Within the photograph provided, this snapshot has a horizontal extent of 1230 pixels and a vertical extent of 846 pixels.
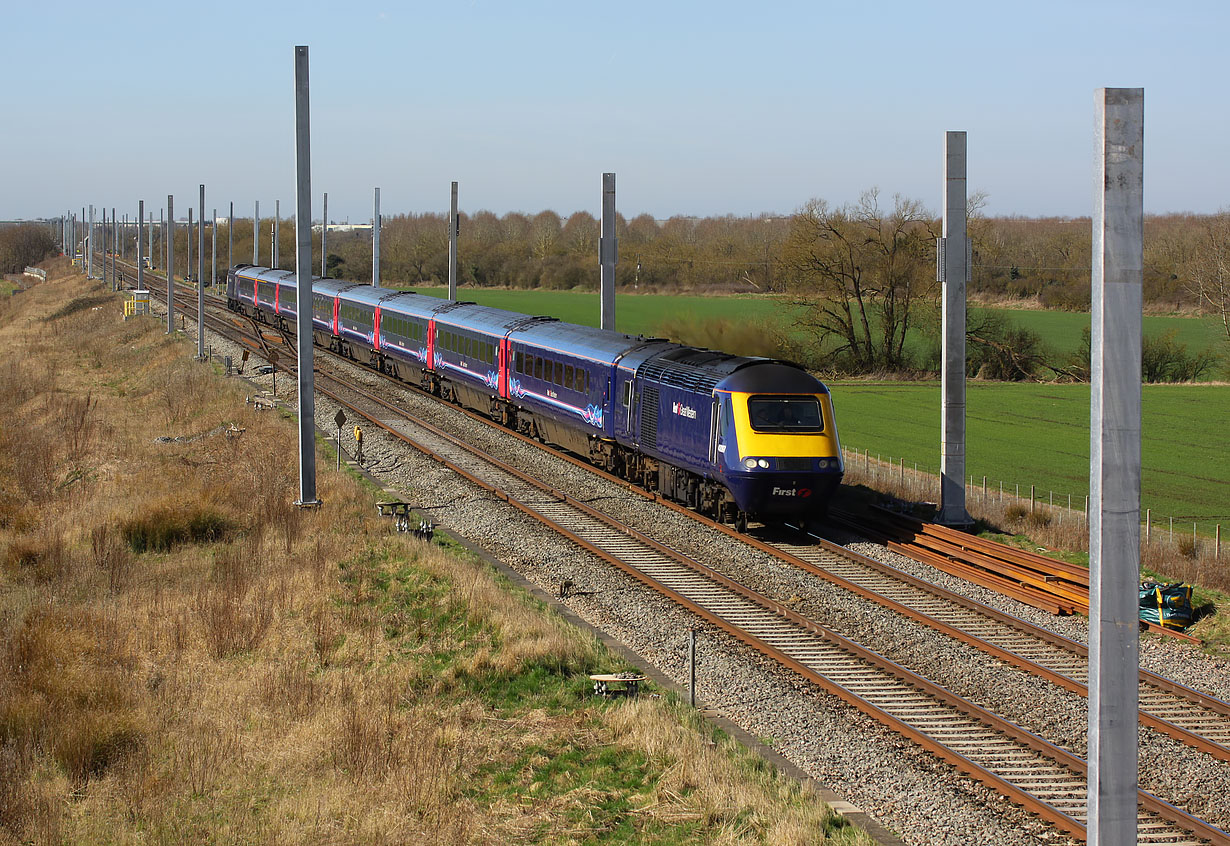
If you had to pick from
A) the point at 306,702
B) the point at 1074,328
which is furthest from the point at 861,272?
the point at 306,702

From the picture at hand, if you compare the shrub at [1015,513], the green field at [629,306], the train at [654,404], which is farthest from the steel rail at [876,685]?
the green field at [629,306]

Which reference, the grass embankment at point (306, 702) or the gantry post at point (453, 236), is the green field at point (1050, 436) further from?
the grass embankment at point (306, 702)

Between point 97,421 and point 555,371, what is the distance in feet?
54.7

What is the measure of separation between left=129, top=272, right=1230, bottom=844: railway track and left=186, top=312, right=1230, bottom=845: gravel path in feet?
0.70

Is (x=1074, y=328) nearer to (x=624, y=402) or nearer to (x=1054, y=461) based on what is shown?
(x=1054, y=461)

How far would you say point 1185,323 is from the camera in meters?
76.5

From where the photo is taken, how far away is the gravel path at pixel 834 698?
10.4m

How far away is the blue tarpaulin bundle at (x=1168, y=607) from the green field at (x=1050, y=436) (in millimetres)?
10808

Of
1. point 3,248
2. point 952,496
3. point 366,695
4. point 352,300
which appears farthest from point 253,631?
point 3,248

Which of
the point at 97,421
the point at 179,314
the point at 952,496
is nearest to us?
the point at 952,496

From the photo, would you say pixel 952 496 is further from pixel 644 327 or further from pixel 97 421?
pixel 644 327

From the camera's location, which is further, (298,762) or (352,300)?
(352,300)

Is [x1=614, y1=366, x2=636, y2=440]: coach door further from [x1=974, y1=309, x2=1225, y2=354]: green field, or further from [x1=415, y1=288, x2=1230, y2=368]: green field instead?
[x1=974, y1=309, x2=1225, y2=354]: green field

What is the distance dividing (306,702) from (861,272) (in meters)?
55.1
